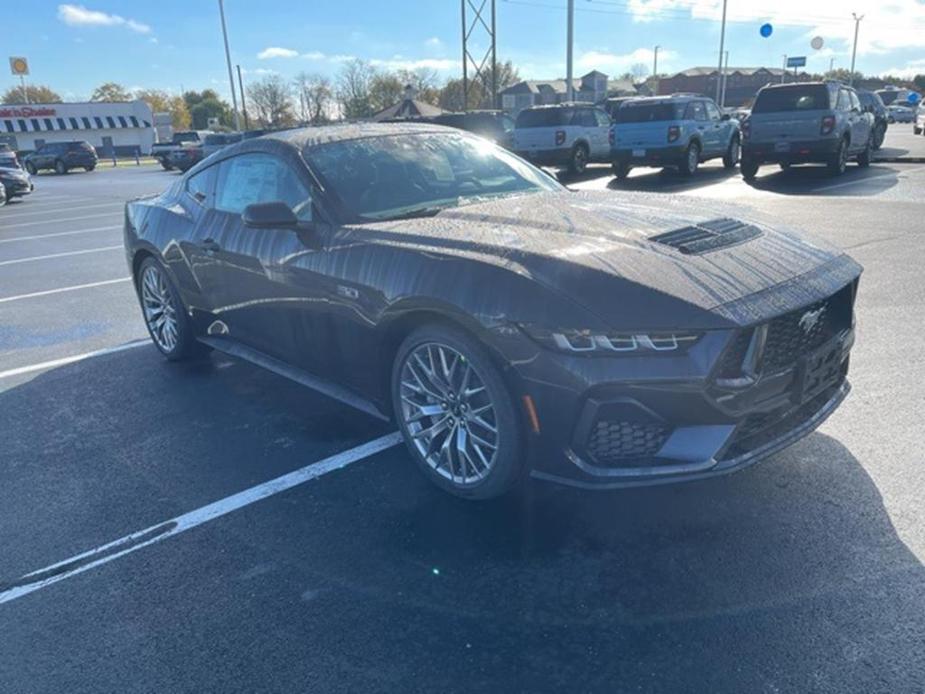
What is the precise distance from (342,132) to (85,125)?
71030 mm

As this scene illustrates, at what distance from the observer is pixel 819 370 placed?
10.0 ft

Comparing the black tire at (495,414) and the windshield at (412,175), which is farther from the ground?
the windshield at (412,175)

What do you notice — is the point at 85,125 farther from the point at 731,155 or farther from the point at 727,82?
the point at 727,82

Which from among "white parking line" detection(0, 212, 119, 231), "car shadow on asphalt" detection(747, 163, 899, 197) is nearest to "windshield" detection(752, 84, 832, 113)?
"car shadow on asphalt" detection(747, 163, 899, 197)

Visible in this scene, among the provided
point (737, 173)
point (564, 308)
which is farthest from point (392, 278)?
point (737, 173)

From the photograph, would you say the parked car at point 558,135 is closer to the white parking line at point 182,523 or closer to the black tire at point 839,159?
the black tire at point 839,159

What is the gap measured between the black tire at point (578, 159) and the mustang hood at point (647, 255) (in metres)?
15.7

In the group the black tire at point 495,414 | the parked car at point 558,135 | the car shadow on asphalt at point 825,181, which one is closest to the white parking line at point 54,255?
the black tire at point 495,414

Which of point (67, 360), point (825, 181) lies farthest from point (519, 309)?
point (825, 181)

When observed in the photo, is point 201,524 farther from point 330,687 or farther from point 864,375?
point 864,375

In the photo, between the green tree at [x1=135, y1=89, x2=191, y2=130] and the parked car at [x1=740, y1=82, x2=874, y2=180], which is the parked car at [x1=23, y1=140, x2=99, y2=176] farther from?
the green tree at [x1=135, y1=89, x2=191, y2=130]

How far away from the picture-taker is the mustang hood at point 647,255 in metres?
2.69

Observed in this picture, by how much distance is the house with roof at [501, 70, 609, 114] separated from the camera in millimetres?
63272

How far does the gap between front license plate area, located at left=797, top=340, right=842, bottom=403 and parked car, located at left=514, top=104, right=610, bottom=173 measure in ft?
53.3
